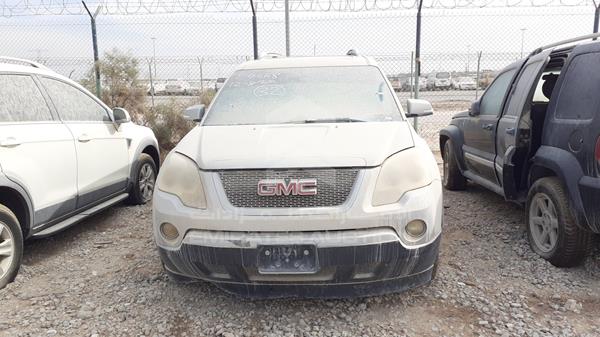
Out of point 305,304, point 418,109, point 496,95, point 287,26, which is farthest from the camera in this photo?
point 287,26

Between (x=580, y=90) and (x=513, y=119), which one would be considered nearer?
(x=580, y=90)

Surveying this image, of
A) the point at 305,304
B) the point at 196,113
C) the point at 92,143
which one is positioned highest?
the point at 196,113

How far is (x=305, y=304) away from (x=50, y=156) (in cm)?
255

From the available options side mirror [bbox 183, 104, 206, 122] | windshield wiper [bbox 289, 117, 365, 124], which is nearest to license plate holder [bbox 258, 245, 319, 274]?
windshield wiper [bbox 289, 117, 365, 124]

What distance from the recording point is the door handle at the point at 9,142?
3494 millimetres

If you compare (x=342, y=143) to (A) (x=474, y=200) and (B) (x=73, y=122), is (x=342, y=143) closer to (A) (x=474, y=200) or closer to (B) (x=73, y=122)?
(B) (x=73, y=122)

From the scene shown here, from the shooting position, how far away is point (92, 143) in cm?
463

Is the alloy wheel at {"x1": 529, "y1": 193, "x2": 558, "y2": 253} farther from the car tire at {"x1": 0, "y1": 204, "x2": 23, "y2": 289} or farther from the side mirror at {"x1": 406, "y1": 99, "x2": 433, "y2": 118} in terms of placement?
the car tire at {"x1": 0, "y1": 204, "x2": 23, "y2": 289}

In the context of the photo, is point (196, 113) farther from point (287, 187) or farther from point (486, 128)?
point (486, 128)

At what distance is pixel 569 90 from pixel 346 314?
244 centimetres

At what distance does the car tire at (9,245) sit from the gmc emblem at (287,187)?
83.0 inches

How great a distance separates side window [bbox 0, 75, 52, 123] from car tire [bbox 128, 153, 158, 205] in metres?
1.51

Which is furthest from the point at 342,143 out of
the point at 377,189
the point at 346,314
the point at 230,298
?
the point at 230,298

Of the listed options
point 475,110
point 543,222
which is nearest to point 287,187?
point 543,222
